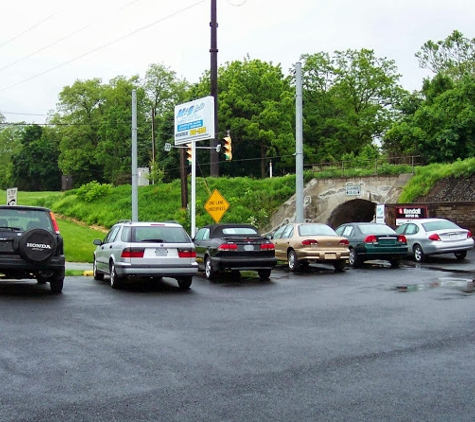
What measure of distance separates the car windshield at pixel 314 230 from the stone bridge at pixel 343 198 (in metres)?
17.9

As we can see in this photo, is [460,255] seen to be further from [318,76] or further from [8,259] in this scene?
[318,76]

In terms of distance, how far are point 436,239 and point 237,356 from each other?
15.8 metres

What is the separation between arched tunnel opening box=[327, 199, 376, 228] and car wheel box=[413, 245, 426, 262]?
18.0 metres

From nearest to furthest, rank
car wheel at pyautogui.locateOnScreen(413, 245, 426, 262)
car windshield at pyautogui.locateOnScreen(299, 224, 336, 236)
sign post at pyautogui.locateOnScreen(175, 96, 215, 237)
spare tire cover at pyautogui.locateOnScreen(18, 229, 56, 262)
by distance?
1. spare tire cover at pyautogui.locateOnScreen(18, 229, 56, 262)
2. car windshield at pyautogui.locateOnScreen(299, 224, 336, 236)
3. car wheel at pyautogui.locateOnScreen(413, 245, 426, 262)
4. sign post at pyautogui.locateOnScreen(175, 96, 215, 237)

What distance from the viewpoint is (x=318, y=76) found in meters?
64.4

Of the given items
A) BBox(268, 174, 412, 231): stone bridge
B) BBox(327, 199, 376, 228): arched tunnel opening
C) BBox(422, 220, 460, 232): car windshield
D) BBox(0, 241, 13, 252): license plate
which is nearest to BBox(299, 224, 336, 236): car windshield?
BBox(422, 220, 460, 232): car windshield

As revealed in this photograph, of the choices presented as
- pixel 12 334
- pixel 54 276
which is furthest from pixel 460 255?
pixel 12 334

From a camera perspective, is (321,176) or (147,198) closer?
(321,176)

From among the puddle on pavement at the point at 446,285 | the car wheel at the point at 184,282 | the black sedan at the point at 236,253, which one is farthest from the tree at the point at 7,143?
the puddle on pavement at the point at 446,285

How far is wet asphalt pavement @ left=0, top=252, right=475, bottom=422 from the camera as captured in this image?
5273 mm

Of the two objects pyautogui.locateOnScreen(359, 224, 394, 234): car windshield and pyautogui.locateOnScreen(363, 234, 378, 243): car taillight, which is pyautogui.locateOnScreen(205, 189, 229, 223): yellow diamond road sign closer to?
pyautogui.locateOnScreen(359, 224, 394, 234): car windshield

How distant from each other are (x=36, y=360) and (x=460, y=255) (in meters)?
18.7

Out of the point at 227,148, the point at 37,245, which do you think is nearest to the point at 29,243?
Answer: the point at 37,245

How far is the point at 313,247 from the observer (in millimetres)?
19031
